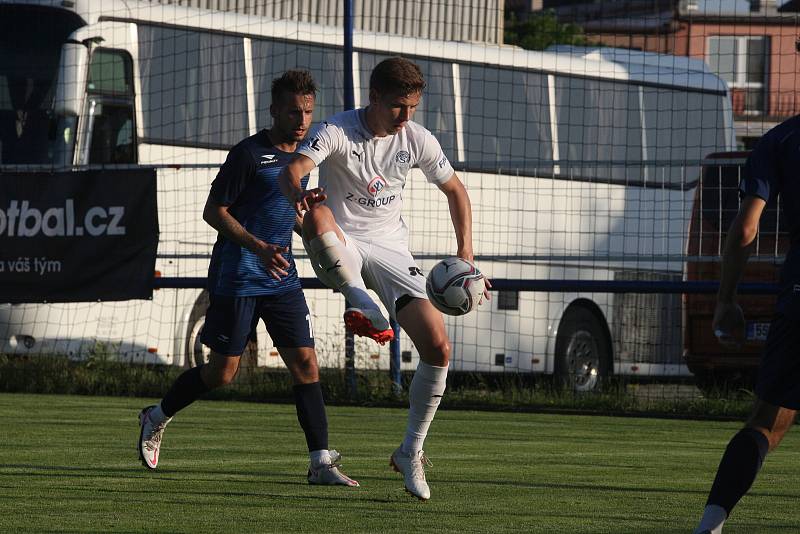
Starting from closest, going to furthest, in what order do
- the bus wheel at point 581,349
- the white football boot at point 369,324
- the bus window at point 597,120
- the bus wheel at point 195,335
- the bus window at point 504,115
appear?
the white football boot at point 369,324 → the bus wheel at point 195,335 → the bus window at point 504,115 → the bus wheel at point 581,349 → the bus window at point 597,120

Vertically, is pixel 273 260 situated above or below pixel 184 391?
above

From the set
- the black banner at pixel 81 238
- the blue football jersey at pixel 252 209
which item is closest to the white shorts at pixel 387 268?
the blue football jersey at pixel 252 209

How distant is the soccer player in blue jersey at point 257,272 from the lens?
770 cm

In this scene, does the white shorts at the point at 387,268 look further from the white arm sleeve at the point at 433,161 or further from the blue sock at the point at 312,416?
the blue sock at the point at 312,416

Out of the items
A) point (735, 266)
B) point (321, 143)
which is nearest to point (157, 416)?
point (321, 143)

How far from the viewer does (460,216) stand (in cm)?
741

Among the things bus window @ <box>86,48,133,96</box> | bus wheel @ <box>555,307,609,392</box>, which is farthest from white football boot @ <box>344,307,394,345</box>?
bus wheel @ <box>555,307,609,392</box>

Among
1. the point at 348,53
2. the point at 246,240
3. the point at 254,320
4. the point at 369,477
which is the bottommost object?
the point at 369,477

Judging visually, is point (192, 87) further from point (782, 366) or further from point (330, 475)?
point (782, 366)

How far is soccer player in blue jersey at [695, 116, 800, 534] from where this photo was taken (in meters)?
5.13

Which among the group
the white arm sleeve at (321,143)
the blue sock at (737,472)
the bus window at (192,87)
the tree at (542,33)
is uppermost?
the tree at (542,33)

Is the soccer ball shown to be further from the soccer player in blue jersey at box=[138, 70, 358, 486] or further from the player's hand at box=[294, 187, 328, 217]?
the soccer player in blue jersey at box=[138, 70, 358, 486]

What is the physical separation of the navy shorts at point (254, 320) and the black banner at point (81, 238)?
6817 mm

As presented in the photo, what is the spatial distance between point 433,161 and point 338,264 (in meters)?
0.73
